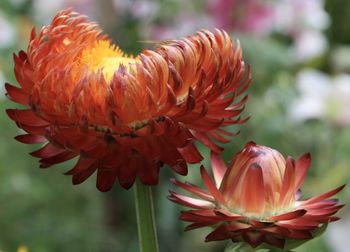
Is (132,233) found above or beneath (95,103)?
beneath

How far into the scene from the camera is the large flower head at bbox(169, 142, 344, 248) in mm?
679

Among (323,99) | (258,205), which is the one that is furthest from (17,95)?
(323,99)

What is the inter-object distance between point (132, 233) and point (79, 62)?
173cm

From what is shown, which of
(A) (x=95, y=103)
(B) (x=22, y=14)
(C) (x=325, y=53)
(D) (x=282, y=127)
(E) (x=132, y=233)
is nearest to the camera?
(A) (x=95, y=103)

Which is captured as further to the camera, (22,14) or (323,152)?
(22,14)

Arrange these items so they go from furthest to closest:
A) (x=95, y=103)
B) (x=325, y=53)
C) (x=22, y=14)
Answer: (x=22, y=14) → (x=325, y=53) → (x=95, y=103)

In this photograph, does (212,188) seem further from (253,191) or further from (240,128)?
(240,128)

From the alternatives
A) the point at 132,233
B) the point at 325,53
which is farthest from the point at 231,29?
the point at 132,233

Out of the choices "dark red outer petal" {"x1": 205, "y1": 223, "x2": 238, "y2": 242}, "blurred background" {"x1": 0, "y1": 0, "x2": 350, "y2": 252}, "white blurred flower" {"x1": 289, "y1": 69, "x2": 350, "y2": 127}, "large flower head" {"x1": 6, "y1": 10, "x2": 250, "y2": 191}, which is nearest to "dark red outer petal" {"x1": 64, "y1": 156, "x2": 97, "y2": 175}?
"large flower head" {"x1": 6, "y1": 10, "x2": 250, "y2": 191}

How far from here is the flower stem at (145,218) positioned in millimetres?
692

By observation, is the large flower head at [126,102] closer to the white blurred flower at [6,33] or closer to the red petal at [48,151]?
the red petal at [48,151]

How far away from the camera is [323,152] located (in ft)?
6.95

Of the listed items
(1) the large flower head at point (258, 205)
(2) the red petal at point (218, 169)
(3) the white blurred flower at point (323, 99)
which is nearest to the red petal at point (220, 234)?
(1) the large flower head at point (258, 205)

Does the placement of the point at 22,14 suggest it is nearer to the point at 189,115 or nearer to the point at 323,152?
the point at 323,152
